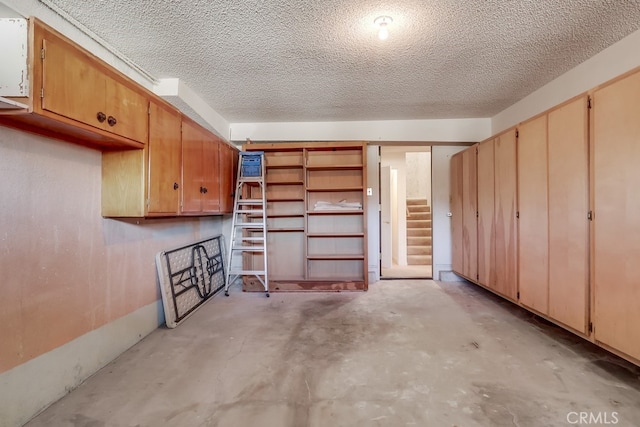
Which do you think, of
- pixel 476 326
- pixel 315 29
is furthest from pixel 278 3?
pixel 476 326

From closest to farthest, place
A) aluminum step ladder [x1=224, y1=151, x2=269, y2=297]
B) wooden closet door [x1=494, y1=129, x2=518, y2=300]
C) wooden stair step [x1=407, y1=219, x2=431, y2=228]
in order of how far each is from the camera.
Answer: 1. wooden closet door [x1=494, y1=129, x2=518, y2=300]
2. aluminum step ladder [x1=224, y1=151, x2=269, y2=297]
3. wooden stair step [x1=407, y1=219, x2=431, y2=228]

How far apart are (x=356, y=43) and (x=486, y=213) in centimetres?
241

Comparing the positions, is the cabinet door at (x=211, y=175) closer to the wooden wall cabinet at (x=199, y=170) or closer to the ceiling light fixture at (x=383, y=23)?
the wooden wall cabinet at (x=199, y=170)

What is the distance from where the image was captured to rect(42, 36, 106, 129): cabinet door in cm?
125

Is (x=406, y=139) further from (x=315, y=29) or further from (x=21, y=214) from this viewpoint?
(x=21, y=214)

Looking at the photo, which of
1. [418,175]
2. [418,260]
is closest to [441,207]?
[418,260]

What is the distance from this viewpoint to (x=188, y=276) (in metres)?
2.90

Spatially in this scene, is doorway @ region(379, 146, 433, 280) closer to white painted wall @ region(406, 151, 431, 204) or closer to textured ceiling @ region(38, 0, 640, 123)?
white painted wall @ region(406, 151, 431, 204)

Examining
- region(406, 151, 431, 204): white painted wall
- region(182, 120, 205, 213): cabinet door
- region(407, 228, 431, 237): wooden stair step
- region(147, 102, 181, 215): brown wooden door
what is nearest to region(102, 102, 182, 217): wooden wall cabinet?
region(147, 102, 181, 215): brown wooden door

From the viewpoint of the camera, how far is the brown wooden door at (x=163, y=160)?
6.53 ft

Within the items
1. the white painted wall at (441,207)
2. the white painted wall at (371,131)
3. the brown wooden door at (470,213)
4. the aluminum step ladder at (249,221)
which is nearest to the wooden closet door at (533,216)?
the brown wooden door at (470,213)

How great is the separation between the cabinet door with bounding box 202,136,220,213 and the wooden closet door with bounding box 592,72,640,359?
335 centimetres

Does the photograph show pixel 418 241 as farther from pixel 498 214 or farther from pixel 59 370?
pixel 59 370

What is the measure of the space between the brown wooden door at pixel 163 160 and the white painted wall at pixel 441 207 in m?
3.57
